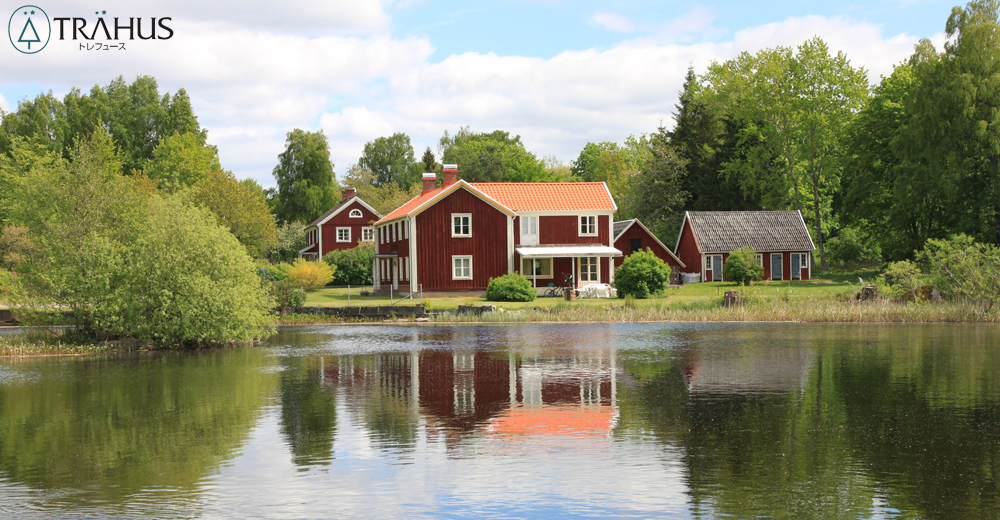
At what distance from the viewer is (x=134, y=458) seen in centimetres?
1102

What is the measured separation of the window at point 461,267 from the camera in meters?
45.7

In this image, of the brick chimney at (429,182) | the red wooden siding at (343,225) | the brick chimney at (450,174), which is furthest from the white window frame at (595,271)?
the red wooden siding at (343,225)

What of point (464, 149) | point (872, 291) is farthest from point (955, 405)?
point (464, 149)

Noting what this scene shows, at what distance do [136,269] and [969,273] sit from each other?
92.5 ft

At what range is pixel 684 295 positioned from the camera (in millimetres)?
41344

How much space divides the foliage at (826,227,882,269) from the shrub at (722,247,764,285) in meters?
16.8

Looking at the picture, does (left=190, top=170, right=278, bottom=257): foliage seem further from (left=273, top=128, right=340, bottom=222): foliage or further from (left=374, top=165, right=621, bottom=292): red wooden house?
(left=273, top=128, right=340, bottom=222): foliage

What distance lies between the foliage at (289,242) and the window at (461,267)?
30.4 metres

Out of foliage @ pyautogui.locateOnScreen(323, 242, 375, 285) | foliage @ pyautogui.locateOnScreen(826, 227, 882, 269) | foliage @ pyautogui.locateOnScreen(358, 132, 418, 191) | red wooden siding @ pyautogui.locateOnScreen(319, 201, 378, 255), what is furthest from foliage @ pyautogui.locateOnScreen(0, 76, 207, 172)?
foliage @ pyautogui.locateOnScreen(826, 227, 882, 269)

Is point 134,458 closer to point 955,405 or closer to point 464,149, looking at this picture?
point 955,405

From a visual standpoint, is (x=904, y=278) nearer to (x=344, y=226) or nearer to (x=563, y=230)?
(x=563, y=230)

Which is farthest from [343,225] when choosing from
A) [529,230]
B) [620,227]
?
[529,230]

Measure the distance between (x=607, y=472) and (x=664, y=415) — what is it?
12.1ft

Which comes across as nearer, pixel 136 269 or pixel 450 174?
pixel 136 269
